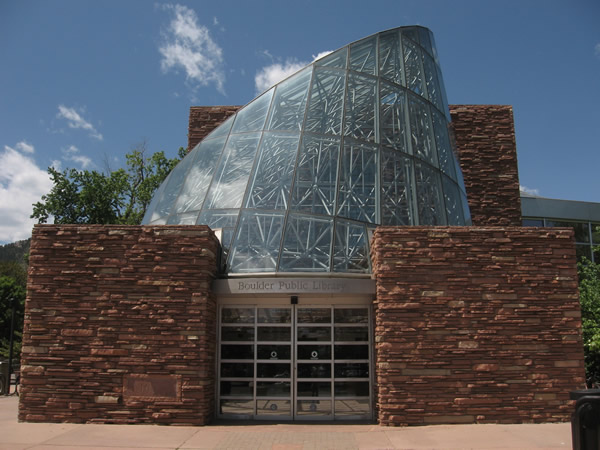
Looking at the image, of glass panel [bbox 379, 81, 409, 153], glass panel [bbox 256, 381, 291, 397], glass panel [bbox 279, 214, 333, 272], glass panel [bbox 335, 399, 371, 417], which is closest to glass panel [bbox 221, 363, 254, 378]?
glass panel [bbox 256, 381, 291, 397]

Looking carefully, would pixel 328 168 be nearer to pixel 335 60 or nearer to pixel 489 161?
pixel 335 60

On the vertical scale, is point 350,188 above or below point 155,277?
above

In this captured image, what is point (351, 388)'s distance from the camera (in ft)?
36.1

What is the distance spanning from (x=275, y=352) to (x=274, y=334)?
1.20ft

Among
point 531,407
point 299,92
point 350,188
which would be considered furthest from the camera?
point 299,92

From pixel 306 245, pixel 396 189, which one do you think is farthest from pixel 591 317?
pixel 306 245

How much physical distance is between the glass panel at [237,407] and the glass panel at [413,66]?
9.18 metres

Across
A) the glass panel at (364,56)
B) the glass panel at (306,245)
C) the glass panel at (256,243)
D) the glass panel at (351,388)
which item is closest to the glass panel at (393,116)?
the glass panel at (364,56)

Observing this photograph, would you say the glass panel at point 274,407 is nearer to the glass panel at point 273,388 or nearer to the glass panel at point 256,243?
the glass panel at point 273,388

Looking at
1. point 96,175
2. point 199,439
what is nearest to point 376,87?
point 199,439

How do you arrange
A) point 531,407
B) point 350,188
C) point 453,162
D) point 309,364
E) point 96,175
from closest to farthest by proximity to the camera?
point 531,407
point 309,364
point 350,188
point 453,162
point 96,175

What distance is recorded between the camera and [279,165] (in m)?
12.5

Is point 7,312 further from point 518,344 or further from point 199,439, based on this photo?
point 518,344

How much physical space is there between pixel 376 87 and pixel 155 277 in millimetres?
7581
